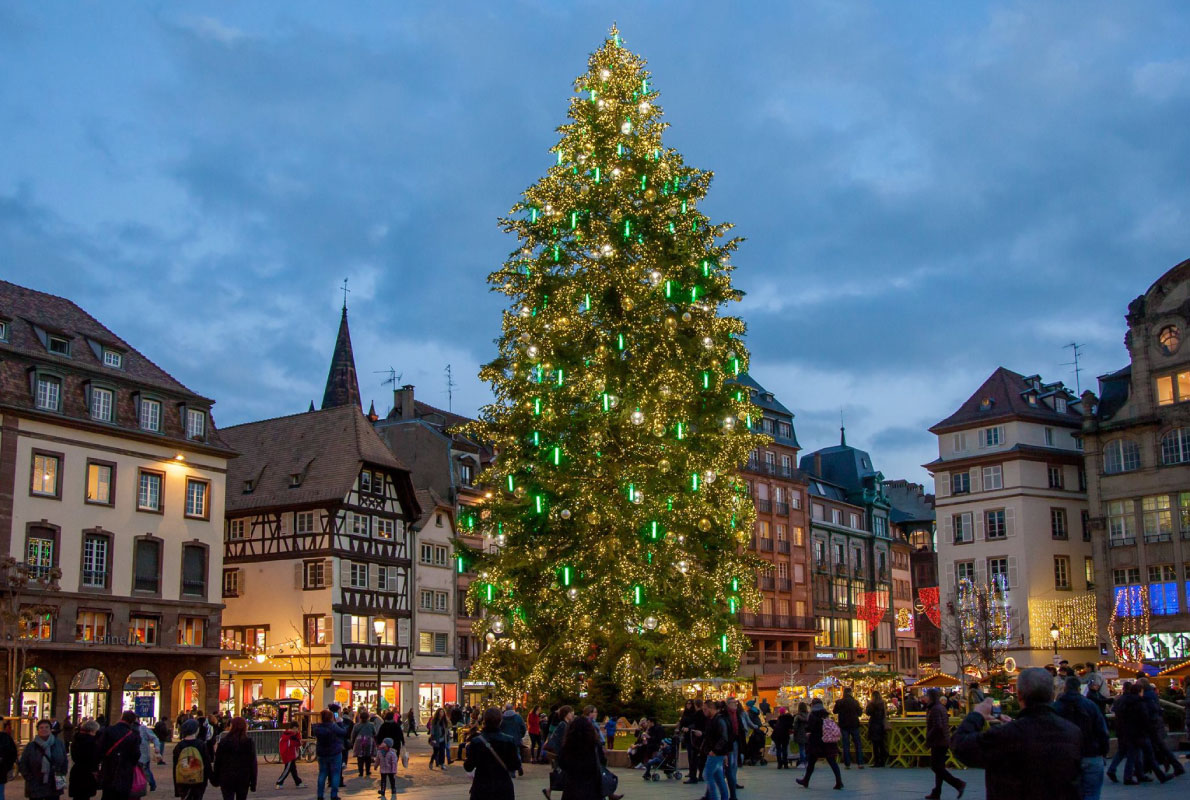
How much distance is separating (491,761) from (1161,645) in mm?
52409

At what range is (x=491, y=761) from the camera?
456 inches

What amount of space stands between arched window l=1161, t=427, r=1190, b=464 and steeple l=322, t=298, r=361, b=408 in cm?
5422

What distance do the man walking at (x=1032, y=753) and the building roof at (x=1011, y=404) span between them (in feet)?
206

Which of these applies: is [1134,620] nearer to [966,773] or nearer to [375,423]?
[966,773]

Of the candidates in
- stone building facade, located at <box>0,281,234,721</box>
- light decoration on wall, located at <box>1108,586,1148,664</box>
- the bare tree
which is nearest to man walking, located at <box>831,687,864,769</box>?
the bare tree

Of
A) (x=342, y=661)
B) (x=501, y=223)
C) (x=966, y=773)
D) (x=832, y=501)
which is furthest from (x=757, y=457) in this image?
(x=966, y=773)

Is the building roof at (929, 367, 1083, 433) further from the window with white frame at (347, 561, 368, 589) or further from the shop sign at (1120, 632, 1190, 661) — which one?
the window with white frame at (347, 561, 368, 589)

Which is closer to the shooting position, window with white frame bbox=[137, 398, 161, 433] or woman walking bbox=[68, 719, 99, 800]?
woman walking bbox=[68, 719, 99, 800]

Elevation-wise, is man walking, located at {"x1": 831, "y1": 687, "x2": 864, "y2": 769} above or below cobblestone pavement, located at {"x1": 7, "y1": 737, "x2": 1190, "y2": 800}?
above

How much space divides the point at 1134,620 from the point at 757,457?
23.9 meters

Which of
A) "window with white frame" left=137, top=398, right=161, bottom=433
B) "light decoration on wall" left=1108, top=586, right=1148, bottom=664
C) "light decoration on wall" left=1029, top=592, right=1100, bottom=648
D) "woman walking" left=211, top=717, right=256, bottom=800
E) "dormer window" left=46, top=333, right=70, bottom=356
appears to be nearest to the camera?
"woman walking" left=211, top=717, right=256, bottom=800

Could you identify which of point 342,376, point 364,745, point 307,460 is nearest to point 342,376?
point 342,376

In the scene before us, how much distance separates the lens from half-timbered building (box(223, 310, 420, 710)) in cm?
5734

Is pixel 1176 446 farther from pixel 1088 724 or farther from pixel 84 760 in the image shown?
pixel 84 760
